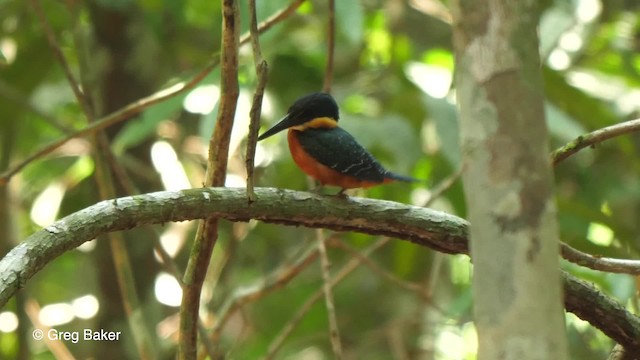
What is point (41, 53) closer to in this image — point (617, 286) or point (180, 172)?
point (180, 172)

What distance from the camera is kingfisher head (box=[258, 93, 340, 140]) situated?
2.74 meters

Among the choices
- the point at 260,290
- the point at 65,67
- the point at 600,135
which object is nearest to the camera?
the point at 600,135

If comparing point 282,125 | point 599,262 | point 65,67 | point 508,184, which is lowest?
point 508,184

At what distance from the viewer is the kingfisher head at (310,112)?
274 cm

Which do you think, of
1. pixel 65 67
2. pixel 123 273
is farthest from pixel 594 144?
pixel 123 273

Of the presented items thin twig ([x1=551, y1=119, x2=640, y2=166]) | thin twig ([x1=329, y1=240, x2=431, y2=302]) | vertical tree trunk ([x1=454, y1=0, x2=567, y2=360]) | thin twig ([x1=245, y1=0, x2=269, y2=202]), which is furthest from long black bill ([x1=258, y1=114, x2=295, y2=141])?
vertical tree trunk ([x1=454, y1=0, x2=567, y2=360])

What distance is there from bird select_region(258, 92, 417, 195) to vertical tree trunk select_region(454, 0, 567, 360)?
151 centimetres

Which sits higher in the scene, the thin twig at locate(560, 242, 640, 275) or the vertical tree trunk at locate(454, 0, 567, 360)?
the thin twig at locate(560, 242, 640, 275)

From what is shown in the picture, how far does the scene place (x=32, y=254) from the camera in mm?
1470

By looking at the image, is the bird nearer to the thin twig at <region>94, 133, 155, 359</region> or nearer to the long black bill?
the long black bill

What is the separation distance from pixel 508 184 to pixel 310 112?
174 centimetres

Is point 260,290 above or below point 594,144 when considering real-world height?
above

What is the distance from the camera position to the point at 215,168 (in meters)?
2.05

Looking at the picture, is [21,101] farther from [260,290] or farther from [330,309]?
[330,309]
